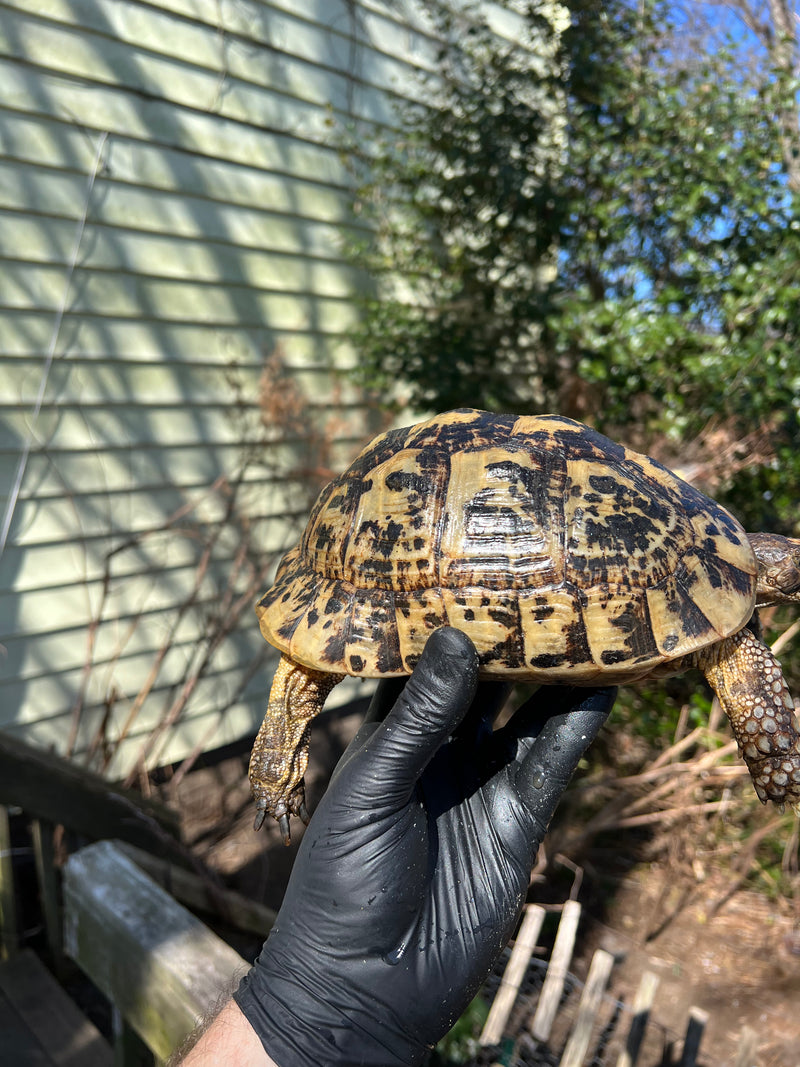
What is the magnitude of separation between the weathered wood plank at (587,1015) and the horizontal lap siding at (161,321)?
9.09 ft

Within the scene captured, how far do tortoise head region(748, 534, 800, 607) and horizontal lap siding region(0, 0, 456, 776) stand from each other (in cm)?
324

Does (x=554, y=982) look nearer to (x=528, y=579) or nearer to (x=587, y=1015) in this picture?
(x=587, y=1015)

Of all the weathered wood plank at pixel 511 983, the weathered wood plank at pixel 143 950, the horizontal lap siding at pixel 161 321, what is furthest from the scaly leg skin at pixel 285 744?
the horizontal lap siding at pixel 161 321

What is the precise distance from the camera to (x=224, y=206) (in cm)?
454

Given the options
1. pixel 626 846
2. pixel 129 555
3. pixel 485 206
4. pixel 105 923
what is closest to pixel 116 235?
pixel 129 555

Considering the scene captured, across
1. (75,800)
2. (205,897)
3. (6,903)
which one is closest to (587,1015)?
(205,897)

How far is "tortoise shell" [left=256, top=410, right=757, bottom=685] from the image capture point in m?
1.85

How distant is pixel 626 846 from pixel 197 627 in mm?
3458

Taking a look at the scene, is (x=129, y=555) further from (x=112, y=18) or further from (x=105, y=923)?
(x=112, y=18)

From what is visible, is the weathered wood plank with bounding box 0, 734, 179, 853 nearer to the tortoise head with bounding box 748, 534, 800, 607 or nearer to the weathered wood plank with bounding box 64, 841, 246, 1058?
the weathered wood plank with bounding box 64, 841, 246, 1058

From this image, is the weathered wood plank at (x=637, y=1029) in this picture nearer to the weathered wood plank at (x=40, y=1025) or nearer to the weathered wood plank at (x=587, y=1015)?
the weathered wood plank at (x=587, y=1015)

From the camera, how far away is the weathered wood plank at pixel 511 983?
10.6ft

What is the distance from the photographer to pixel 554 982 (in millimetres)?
3344

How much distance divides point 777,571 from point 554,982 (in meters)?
2.34
